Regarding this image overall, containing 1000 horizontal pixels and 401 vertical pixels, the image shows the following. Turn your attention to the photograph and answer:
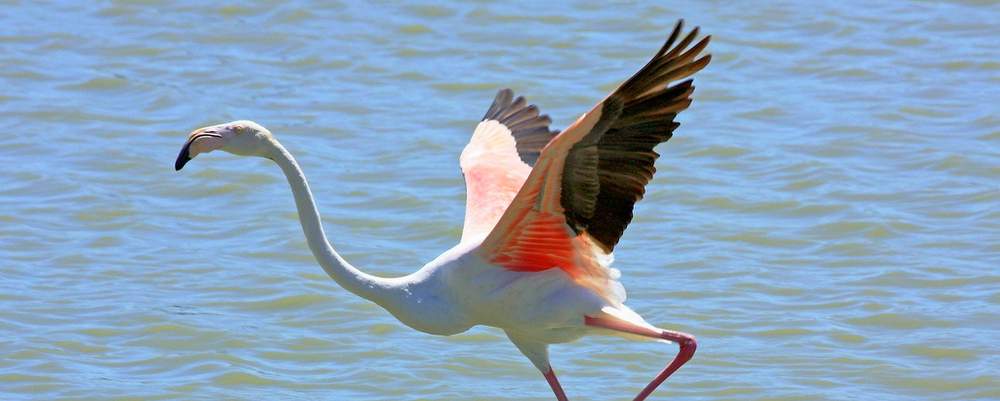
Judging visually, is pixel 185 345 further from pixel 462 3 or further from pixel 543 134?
pixel 462 3

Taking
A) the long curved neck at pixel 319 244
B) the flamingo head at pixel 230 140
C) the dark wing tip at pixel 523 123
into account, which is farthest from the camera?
the dark wing tip at pixel 523 123

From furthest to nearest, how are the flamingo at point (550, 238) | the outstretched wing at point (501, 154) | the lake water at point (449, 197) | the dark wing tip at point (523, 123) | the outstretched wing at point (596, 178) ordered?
the lake water at point (449, 197), the dark wing tip at point (523, 123), the outstretched wing at point (501, 154), the flamingo at point (550, 238), the outstretched wing at point (596, 178)

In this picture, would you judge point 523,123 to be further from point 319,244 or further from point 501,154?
point 319,244

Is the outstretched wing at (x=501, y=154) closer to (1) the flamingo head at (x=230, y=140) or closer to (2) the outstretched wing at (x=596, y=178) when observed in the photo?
(2) the outstretched wing at (x=596, y=178)

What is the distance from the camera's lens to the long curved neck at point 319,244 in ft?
23.3

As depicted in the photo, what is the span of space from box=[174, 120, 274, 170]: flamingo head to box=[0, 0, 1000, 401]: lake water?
2.05 metres

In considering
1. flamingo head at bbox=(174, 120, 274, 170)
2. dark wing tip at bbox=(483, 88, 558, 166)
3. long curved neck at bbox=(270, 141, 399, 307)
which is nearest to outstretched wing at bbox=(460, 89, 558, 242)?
dark wing tip at bbox=(483, 88, 558, 166)

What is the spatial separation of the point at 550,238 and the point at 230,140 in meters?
1.45

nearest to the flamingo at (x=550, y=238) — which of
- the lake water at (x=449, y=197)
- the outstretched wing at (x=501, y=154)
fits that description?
the outstretched wing at (x=501, y=154)

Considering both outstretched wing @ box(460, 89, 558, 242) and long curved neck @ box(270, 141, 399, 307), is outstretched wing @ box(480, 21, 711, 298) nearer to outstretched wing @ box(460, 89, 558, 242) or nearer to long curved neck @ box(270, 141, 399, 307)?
long curved neck @ box(270, 141, 399, 307)

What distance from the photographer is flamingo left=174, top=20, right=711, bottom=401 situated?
21.4 feet

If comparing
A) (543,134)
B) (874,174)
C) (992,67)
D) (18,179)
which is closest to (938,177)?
(874,174)

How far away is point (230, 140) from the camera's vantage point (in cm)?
689

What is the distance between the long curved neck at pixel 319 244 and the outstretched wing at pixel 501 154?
41.2 inches
